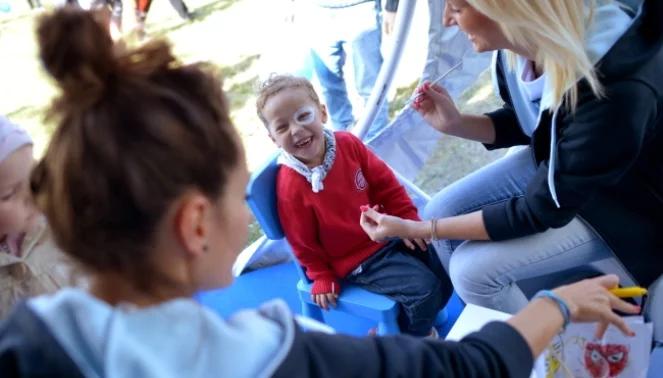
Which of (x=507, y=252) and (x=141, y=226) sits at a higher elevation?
(x=141, y=226)

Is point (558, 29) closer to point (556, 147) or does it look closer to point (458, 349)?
point (556, 147)

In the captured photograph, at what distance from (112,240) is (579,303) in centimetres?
70

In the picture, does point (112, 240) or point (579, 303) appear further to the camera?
point (579, 303)

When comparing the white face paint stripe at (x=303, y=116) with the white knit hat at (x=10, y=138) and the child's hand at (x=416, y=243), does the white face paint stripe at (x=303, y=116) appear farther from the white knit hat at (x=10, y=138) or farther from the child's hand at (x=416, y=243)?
the white knit hat at (x=10, y=138)

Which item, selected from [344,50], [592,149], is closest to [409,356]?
[592,149]

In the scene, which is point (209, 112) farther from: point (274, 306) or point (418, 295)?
point (418, 295)

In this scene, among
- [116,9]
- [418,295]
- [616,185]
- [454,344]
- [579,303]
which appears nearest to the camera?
[454,344]

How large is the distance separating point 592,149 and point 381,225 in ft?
1.65

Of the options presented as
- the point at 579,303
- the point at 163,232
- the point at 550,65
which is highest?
the point at 163,232

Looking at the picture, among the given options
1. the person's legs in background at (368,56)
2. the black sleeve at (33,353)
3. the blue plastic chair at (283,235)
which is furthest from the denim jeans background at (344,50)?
the black sleeve at (33,353)

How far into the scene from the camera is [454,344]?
852mm

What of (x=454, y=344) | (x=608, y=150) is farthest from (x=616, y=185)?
(x=454, y=344)

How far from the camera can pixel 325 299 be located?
1.64 m

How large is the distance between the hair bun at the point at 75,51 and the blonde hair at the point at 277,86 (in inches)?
36.2
